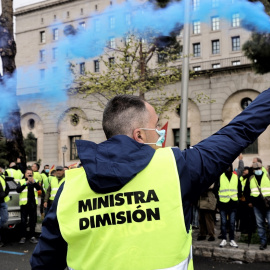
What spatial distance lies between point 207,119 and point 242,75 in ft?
14.0

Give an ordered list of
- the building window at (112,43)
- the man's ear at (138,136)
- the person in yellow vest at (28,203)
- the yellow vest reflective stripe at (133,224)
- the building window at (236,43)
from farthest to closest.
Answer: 1. the building window at (236,43)
2. the building window at (112,43)
3. the person in yellow vest at (28,203)
4. the man's ear at (138,136)
5. the yellow vest reflective stripe at (133,224)

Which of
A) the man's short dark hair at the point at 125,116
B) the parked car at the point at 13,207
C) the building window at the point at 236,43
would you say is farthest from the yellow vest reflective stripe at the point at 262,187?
the building window at the point at 236,43

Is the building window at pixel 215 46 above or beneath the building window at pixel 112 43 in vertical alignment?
above

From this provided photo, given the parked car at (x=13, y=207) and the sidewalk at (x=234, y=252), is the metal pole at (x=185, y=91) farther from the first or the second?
the parked car at (x=13, y=207)

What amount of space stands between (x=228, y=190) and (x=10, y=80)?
8308 mm

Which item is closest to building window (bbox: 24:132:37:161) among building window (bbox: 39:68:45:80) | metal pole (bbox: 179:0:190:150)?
building window (bbox: 39:68:45:80)

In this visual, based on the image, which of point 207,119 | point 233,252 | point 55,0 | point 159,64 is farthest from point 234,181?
point 207,119

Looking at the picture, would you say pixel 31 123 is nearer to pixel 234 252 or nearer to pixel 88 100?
pixel 88 100

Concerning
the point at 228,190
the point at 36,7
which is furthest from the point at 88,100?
the point at 228,190

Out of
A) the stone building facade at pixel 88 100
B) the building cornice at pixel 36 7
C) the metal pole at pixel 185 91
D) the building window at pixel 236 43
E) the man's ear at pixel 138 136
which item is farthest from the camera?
the building window at pixel 236 43

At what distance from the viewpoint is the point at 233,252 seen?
7902 millimetres

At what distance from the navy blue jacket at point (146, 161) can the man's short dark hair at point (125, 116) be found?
0.49 ft

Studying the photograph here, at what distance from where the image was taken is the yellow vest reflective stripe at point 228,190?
906 cm

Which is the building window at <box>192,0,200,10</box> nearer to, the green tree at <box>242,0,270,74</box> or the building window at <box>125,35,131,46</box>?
the building window at <box>125,35,131,46</box>
